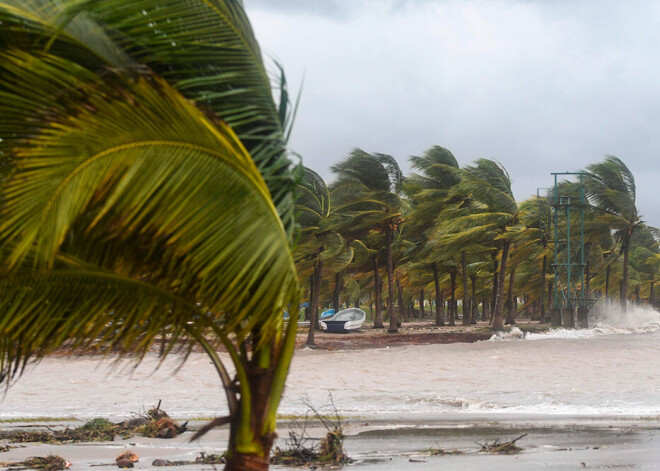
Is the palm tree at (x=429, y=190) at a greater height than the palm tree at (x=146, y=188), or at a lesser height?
greater

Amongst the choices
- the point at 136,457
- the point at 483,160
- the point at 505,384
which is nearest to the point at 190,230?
the point at 136,457

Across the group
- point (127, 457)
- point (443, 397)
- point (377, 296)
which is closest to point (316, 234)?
point (377, 296)

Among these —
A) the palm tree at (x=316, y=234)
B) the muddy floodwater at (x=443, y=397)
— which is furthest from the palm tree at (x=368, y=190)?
the muddy floodwater at (x=443, y=397)

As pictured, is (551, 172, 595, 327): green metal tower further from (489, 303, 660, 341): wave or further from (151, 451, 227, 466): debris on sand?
(151, 451, 227, 466): debris on sand

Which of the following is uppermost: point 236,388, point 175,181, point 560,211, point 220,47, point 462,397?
point 560,211

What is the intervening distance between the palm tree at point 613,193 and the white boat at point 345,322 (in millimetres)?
15350

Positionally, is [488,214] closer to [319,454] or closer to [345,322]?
[345,322]

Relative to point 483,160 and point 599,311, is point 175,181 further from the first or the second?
point 599,311

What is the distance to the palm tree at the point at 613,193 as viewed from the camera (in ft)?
146

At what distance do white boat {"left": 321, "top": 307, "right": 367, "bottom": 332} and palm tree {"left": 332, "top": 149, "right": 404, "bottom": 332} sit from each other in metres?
A: 5.74

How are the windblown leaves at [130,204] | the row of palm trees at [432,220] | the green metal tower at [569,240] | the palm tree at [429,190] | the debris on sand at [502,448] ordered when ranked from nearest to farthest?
the windblown leaves at [130,204], the debris on sand at [502,448], the row of palm trees at [432,220], the palm tree at [429,190], the green metal tower at [569,240]

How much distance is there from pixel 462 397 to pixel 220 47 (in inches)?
478

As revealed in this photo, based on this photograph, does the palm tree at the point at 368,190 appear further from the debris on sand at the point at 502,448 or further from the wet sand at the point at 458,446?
the debris on sand at the point at 502,448

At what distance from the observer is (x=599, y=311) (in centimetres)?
6128
